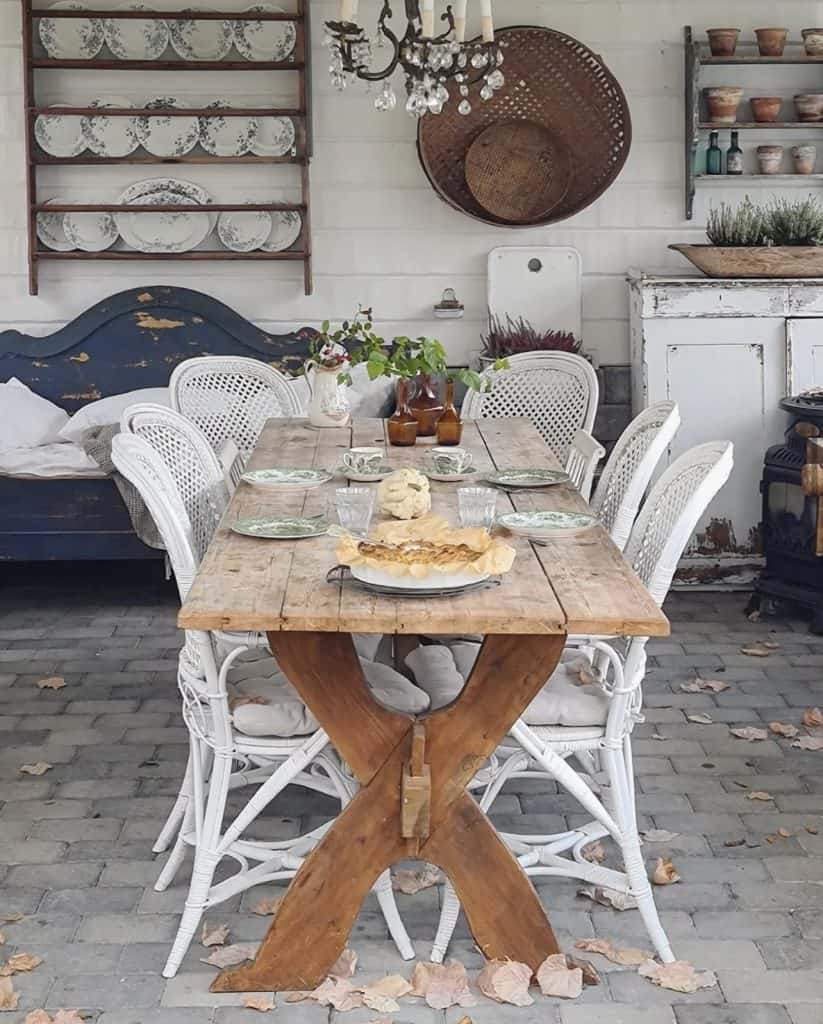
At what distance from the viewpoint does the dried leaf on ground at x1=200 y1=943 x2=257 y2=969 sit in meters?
2.71

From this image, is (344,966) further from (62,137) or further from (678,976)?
(62,137)

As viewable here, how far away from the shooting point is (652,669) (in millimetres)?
4543

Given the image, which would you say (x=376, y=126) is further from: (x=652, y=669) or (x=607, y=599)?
(x=607, y=599)

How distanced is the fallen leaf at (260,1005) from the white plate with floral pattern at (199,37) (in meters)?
4.12

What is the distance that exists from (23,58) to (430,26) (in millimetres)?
2794

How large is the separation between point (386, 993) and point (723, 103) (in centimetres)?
408

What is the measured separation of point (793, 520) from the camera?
4.96m

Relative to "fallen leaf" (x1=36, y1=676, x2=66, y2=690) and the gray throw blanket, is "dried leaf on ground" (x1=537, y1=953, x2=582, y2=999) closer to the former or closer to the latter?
"fallen leaf" (x1=36, y1=676, x2=66, y2=690)

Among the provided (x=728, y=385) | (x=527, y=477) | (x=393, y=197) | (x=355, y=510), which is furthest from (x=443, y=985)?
(x=393, y=197)

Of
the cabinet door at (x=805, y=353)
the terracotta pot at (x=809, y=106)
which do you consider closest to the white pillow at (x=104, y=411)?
the cabinet door at (x=805, y=353)

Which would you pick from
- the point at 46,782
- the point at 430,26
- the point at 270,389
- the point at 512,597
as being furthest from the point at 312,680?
the point at 270,389

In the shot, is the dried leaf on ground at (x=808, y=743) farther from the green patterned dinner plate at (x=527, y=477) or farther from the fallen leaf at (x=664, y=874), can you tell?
the green patterned dinner plate at (x=527, y=477)

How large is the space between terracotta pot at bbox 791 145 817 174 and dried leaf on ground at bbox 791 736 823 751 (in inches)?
108

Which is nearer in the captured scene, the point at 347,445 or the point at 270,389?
the point at 347,445
